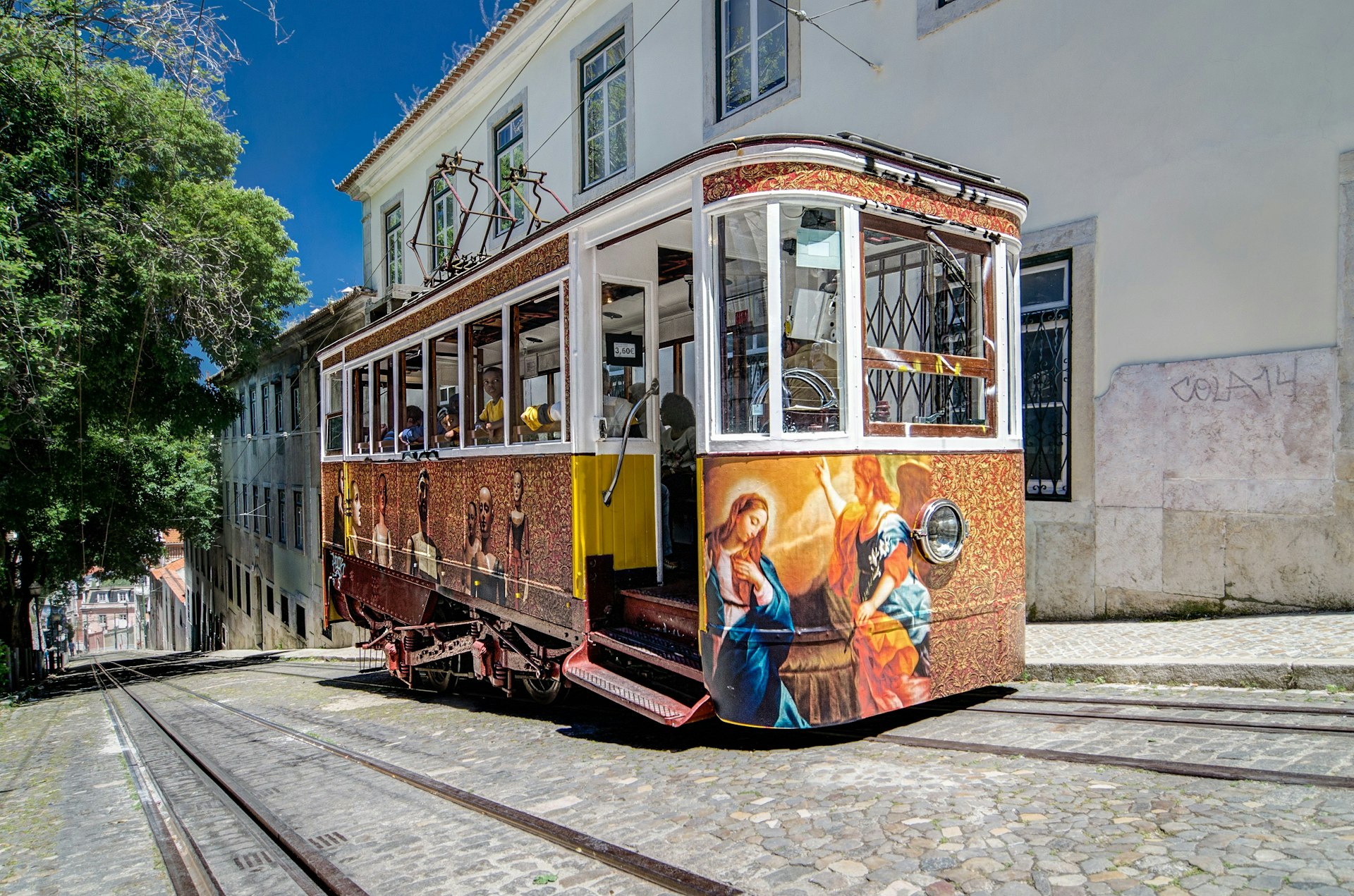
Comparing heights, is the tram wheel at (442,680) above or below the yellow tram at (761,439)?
below

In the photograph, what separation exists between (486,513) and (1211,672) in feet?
16.2

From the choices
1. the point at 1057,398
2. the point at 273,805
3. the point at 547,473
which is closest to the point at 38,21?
the point at 547,473

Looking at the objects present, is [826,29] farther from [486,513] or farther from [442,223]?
[442,223]

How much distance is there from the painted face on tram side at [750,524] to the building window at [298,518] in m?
21.8

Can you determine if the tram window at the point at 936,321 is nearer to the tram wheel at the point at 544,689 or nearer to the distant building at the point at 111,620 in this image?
the tram wheel at the point at 544,689

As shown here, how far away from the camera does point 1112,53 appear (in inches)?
272

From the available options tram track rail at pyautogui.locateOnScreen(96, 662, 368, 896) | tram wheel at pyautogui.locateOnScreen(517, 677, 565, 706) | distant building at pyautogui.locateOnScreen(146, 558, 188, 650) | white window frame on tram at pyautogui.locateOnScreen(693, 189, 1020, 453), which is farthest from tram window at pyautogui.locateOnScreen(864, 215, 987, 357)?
distant building at pyautogui.locateOnScreen(146, 558, 188, 650)

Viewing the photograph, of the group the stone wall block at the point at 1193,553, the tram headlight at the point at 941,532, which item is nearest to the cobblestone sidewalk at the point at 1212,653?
the stone wall block at the point at 1193,553

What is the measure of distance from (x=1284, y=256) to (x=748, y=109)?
6.21 metres

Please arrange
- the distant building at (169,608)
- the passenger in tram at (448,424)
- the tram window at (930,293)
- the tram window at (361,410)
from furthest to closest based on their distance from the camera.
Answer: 1. the distant building at (169,608)
2. the tram window at (361,410)
3. the passenger in tram at (448,424)
4. the tram window at (930,293)

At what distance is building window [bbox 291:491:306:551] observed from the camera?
77.8 feet

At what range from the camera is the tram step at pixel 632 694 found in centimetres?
433

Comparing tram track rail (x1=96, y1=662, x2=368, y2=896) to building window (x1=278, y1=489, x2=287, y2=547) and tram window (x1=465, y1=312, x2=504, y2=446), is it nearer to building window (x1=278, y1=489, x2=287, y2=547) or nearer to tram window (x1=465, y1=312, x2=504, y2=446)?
tram window (x1=465, y1=312, x2=504, y2=446)

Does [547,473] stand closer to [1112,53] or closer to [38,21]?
[1112,53]
